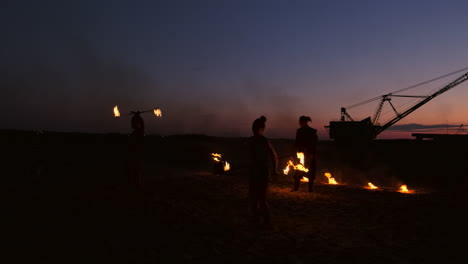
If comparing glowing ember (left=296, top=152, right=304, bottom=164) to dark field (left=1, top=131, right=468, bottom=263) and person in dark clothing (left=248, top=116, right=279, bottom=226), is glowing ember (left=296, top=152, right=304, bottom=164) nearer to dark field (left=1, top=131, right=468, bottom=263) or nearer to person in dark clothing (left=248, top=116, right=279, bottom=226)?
dark field (left=1, top=131, right=468, bottom=263)

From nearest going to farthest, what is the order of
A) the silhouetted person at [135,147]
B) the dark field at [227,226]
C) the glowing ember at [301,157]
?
the dark field at [227,226], the glowing ember at [301,157], the silhouetted person at [135,147]

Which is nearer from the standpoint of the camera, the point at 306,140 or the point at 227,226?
the point at 227,226

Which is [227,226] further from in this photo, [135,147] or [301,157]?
[135,147]

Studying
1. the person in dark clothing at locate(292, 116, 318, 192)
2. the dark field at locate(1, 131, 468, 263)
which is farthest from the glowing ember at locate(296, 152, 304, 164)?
the dark field at locate(1, 131, 468, 263)

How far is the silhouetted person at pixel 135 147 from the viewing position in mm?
10078

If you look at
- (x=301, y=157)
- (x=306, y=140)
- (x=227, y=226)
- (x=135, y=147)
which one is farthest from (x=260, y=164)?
(x=135, y=147)

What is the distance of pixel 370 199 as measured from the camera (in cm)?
942

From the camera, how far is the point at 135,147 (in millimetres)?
10047

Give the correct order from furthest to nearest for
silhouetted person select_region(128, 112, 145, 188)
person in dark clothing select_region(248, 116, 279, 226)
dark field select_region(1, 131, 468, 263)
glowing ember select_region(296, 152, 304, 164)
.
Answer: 1. silhouetted person select_region(128, 112, 145, 188)
2. glowing ember select_region(296, 152, 304, 164)
3. person in dark clothing select_region(248, 116, 279, 226)
4. dark field select_region(1, 131, 468, 263)

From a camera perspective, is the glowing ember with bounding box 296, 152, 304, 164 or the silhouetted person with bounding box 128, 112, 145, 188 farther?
the silhouetted person with bounding box 128, 112, 145, 188

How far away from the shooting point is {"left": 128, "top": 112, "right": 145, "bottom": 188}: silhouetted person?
10.1 m

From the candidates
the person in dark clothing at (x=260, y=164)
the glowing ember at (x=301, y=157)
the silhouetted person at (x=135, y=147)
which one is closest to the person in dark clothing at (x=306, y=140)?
the glowing ember at (x=301, y=157)

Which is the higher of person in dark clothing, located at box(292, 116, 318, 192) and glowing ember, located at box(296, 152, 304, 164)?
→ person in dark clothing, located at box(292, 116, 318, 192)

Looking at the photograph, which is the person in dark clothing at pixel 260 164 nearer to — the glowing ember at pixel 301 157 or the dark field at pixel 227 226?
the dark field at pixel 227 226
